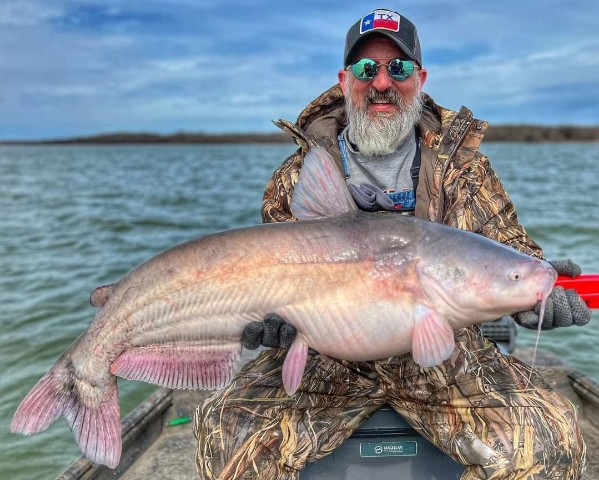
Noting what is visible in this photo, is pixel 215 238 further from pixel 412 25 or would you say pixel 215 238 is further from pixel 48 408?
pixel 412 25

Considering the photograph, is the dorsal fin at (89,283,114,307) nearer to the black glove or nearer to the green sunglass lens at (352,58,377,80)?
the black glove

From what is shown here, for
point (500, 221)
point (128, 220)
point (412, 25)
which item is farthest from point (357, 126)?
point (128, 220)

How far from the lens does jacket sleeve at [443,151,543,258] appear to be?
3.58 meters

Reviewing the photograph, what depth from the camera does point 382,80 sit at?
4.02m

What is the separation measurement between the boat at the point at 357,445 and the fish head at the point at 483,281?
95cm

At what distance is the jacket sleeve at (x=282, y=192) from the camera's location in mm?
4008

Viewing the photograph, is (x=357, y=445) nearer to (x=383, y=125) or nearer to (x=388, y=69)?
(x=383, y=125)

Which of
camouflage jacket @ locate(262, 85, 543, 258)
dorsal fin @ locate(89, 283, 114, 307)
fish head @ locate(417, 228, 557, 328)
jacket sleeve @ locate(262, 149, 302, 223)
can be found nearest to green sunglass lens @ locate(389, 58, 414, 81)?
camouflage jacket @ locate(262, 85, 543, 258)

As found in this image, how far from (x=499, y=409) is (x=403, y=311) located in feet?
2.80

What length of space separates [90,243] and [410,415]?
1325 centimetres

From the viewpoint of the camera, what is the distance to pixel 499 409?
2988 millimetres

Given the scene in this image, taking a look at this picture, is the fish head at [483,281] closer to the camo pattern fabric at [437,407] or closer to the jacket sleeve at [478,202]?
the camo pattern fabric at [437,407]

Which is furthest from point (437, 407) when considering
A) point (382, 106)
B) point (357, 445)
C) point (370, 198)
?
point (382, 106)

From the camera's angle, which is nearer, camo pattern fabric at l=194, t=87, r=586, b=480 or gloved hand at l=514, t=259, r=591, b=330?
gloved hand at l=514, t=259, r=591, b=330
